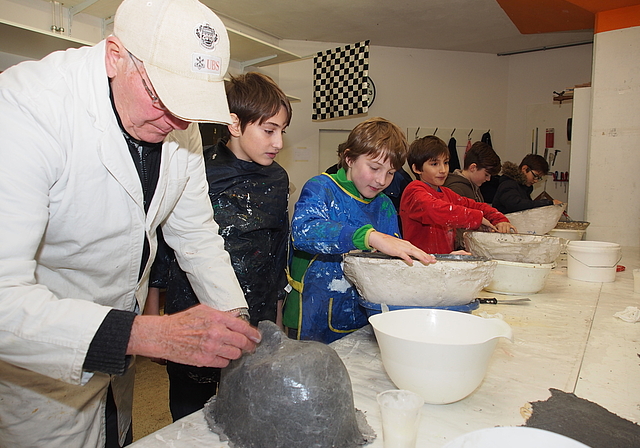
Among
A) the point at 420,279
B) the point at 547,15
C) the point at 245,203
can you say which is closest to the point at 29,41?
the point at 245,203

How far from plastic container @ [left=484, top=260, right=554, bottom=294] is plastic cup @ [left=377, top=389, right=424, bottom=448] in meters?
1.34

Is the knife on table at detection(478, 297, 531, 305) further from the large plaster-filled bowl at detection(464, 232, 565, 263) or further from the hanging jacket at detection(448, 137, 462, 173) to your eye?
the hanging jacket at detection(448, 137, 462, 173)

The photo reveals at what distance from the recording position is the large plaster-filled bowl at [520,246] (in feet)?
6.72

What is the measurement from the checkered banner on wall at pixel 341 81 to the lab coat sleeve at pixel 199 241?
4.07 m

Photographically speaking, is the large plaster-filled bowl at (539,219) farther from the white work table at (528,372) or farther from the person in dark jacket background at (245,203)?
the person in dark jacket background at (245,203)

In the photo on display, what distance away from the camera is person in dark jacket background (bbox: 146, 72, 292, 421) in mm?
1664

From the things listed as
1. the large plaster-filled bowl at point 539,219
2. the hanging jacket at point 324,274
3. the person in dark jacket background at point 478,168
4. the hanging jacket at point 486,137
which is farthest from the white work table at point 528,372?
the hanging jacket at point 486,137

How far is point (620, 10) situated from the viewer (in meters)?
4.02

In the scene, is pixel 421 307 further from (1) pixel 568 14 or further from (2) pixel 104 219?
(1) pixel 568 14

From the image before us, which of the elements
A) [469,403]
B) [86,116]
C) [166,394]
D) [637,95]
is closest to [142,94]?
[86,116]

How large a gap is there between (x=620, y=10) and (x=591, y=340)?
3.87 m

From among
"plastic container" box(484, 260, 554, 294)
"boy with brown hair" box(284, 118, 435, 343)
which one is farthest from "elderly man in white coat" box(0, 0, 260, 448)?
"plastic container" box(484, 260, 554, 294)

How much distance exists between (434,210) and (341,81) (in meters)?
3.43

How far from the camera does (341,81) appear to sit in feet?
17.6
